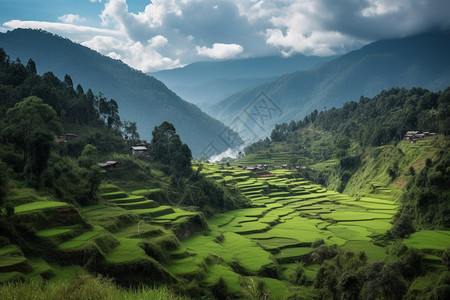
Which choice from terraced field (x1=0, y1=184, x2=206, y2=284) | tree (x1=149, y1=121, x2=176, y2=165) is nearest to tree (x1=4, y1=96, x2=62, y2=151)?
tree (x1=149, y1=121, x2=176, y2=165)

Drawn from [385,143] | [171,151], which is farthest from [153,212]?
[385,143]

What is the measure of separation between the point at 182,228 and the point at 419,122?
6382 cm

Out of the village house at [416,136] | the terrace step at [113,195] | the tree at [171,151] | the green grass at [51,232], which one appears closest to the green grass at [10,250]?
the green grass at [51,232]

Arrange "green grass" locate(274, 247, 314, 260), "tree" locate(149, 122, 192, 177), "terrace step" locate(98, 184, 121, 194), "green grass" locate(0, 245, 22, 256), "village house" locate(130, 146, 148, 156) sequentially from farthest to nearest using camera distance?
1. "village house" locate(130, 146, 148, 156)
2. "tree" locate(149, 122, 192, 177)
3. "terrace step" locate(98, 184, 121, 194)
4. "green grass" locate(274, 247, 314, 260)
5. "green grass" locate(0, 245, 22, 256)

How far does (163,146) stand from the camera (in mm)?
51469

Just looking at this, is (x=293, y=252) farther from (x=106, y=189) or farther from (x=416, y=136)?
(x=416, y=136)

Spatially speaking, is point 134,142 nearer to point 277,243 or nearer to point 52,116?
point 52,116

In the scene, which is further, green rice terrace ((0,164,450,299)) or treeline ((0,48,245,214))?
treeline ((0,48,245,214))

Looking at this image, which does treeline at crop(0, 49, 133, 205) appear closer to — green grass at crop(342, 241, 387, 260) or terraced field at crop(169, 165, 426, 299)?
terraced field at crop(169, 165, 426, 299)

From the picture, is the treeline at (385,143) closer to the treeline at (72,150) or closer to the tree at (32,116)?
the treeline at (72,150)

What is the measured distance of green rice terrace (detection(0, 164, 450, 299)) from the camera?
15.5 meters

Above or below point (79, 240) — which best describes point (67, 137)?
above

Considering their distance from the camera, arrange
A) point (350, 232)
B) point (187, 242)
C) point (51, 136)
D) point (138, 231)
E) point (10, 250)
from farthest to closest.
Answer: point (350, 232)
point (187, 242)
point (51, 136)
point (138, 231)
point (10, 250)

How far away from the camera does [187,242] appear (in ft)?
84.9
